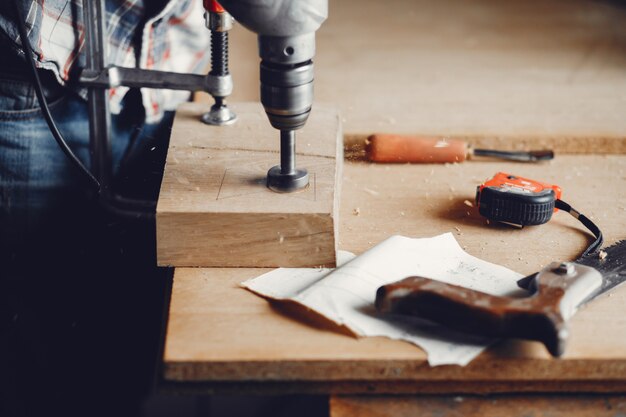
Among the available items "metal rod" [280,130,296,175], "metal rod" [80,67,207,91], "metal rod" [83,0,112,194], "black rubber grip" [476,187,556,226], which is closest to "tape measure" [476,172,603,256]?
"black rubber grip" [476,187,556,226]

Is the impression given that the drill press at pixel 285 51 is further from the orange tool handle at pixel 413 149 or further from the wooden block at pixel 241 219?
the orange tool handle at pixel 413 149

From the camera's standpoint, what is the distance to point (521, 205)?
3.11ft

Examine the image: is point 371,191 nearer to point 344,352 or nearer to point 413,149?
point 413,149

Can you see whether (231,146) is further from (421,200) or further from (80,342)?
(80,342)

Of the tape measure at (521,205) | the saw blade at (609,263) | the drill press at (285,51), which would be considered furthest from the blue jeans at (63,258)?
the saw blade at (609,263)

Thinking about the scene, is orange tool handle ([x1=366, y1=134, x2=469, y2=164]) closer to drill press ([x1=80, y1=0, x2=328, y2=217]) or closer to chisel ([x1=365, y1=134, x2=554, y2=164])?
chisel ([x1=365, y1=134, x2=554, y2=164])

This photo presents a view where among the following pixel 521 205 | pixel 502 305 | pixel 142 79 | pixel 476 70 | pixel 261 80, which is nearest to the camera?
pixel 502 305

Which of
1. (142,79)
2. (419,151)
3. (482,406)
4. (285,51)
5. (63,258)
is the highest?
(285,51)

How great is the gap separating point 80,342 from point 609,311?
89cm

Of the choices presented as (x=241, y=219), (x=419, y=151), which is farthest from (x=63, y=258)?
(x=419, y=151)

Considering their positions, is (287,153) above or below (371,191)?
above

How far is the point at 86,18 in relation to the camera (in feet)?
3.43

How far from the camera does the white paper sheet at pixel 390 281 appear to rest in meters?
0.75

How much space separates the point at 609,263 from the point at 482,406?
0.25m
